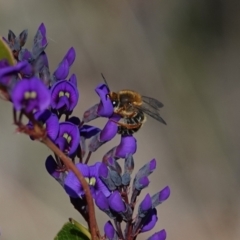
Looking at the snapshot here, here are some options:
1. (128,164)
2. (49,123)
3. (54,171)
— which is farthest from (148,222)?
(49,123)

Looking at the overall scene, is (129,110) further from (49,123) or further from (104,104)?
(49,123)

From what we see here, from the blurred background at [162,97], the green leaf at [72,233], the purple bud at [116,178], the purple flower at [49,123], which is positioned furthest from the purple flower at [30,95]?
the blurred background at [162,97]

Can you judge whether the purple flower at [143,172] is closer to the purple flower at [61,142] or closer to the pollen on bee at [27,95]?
the purple flower at [61,142]

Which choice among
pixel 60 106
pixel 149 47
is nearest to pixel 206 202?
pixel 149 47

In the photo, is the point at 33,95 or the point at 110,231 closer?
the point at 33,95

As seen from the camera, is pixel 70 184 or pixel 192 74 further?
pixel 192 74

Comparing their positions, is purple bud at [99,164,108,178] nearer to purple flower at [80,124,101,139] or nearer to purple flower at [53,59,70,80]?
purple flower at [80,124,101,139]

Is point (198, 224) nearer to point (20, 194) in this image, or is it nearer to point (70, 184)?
point (20, 194)
